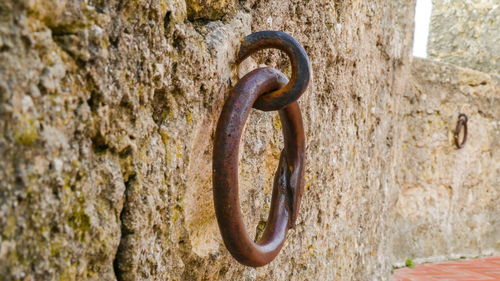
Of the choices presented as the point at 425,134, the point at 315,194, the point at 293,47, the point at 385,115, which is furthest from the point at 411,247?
the point at 293,47

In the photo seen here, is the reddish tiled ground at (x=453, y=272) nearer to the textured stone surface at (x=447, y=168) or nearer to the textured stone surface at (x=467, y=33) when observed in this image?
the textured stone surface at (x=447, y=168)

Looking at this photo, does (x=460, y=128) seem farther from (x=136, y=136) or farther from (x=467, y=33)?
(x=136, y=136)

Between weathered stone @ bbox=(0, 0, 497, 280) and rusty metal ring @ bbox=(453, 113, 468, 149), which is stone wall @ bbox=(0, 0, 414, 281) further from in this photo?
rusty metal ring @ bbox=(453, 113, 468, 149)

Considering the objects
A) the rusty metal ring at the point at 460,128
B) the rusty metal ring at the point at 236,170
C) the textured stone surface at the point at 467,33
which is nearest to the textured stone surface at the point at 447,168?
the rusty metal ring at the point at 460,128

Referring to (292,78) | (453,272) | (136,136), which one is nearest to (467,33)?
(453,272)

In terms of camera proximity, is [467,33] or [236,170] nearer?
[236,170]

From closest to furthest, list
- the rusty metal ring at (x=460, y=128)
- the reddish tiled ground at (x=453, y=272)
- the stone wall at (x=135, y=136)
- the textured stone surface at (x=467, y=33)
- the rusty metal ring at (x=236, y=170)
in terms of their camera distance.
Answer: the stone wall at (x=135, y=136)
the rusty metal ring at (x=236, y=170)
the reddish tiled ground at (x=453, y=272)
the rusty metal ring at (x=460, y=128)
the textured stone surface at (x=467, y=33)

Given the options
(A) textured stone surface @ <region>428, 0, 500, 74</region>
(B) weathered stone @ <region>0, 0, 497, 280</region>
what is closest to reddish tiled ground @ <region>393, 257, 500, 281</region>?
(A) textured stone surface @ <region>428, 0, 500, 74</region>
